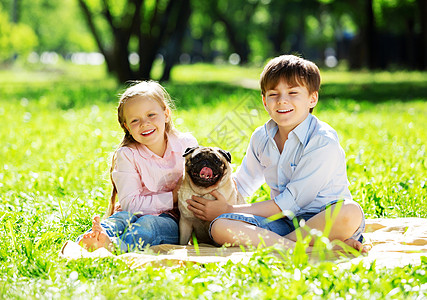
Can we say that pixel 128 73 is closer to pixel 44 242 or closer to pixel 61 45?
pixel 44 242

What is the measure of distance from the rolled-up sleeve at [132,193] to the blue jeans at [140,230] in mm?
69

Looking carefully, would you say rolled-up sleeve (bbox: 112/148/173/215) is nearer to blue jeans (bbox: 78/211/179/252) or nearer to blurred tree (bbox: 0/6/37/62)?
blue jeans (bbox: 78/211/179/252)

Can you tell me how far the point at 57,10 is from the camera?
56.0 metres

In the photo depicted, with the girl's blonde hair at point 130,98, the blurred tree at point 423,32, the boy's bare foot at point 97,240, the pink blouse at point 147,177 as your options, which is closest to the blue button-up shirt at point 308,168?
the pink blouse at point 147,177

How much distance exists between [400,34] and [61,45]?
46692 millimetres

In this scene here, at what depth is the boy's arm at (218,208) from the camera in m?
3.84

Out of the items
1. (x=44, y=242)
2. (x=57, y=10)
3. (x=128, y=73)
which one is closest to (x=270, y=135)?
(x=44, y=242)

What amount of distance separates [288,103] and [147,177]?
124 cm

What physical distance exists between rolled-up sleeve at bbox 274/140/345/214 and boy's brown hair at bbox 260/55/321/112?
1.49ft

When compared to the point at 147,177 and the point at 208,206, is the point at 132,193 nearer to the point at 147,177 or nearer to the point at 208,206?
the point at 147,177

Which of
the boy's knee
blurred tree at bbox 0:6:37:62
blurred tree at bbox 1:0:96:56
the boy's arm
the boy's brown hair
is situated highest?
blurred tree at bbox 1:0:96:56

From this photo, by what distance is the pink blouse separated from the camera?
4109 millimetres

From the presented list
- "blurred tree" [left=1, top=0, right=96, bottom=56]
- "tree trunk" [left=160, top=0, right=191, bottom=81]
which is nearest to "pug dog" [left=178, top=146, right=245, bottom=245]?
"tree trunk" [left=160, top=0, right=191, bottom=81]

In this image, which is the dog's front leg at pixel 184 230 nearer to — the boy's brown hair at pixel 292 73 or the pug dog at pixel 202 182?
the pug dog at pixel 202 182
